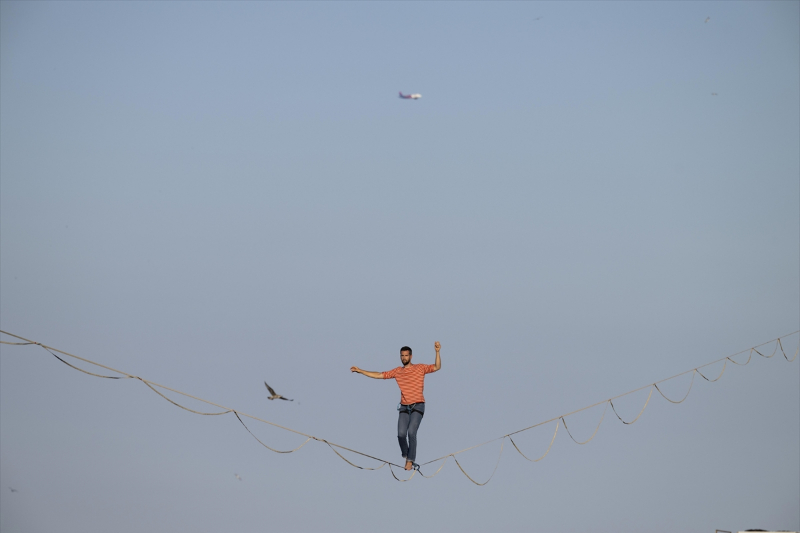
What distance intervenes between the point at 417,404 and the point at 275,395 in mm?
1996

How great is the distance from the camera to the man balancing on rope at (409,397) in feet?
41.3

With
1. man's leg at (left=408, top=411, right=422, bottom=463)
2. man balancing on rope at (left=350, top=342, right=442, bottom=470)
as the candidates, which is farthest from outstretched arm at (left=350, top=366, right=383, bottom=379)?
man's leg at (left=408, top=411, right=422, bottom=463)

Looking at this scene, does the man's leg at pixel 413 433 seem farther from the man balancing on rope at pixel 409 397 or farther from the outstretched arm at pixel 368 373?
the outstretched arm at pixel 368 373

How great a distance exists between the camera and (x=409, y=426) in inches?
498

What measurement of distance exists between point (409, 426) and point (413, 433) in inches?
4.3

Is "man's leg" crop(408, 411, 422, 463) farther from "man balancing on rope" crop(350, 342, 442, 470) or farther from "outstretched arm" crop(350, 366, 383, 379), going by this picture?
"outstretched arm" crop(350, 366, 383, 379)

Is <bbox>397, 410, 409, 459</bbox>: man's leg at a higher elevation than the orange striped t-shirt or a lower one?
lower

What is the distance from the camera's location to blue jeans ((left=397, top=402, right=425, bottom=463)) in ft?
41.3

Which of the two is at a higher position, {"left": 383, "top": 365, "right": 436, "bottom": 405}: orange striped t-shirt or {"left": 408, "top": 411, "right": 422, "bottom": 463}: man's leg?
{"left": 383, "top": 365, "right": 436, "bottom": 405}: orange striped t-shirt

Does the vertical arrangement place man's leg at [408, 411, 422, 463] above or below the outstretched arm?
below

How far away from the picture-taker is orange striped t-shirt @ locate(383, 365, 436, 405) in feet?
41.3

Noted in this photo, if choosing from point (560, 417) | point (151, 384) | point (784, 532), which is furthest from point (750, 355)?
point (151, 384)

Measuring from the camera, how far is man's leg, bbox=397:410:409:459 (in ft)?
41.3

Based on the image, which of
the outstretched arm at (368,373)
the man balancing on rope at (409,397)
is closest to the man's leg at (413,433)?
the man balancing on rope at (409,397)
